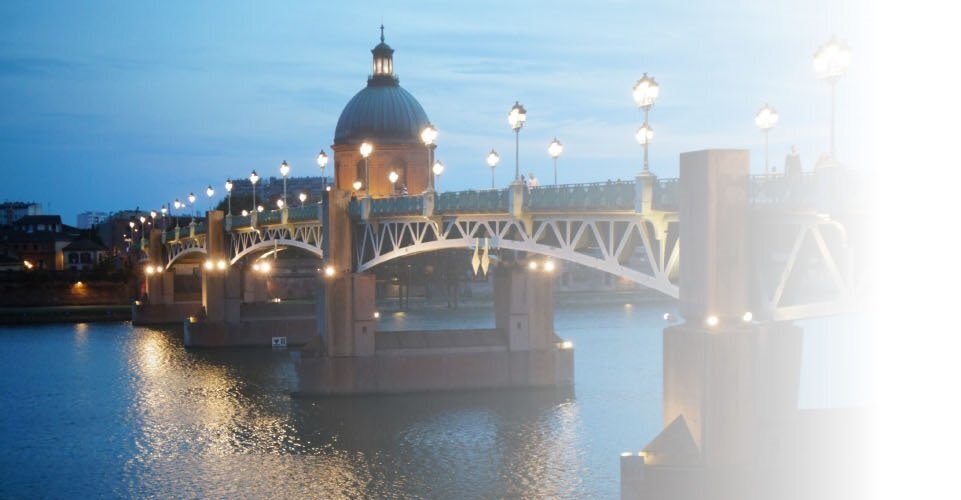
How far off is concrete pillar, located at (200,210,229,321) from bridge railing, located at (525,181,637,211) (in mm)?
39302

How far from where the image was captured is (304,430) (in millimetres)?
38125

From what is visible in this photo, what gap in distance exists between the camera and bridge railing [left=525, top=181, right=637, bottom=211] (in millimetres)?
26953

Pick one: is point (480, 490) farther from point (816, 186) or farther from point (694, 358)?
point (816, 186)

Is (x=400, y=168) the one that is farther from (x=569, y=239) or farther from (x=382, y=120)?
(x=569, y=239)

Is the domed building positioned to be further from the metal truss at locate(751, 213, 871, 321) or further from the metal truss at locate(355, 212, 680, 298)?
the metal truss at locate(751, 213, 871, 321)

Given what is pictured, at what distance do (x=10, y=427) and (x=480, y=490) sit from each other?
21171 mm

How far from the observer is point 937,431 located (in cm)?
2445

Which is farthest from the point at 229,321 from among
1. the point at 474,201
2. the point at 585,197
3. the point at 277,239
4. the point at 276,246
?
the point at 585,197

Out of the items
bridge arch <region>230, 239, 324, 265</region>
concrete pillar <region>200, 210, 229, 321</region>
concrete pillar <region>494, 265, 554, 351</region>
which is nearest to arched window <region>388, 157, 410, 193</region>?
bridge arch <region>230, 239, 324, 265</region>

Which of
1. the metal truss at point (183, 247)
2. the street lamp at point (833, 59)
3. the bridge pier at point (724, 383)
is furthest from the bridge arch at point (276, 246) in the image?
the street lamp at point (833, 59)

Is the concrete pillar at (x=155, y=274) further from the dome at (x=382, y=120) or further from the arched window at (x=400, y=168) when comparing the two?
the arched window at (x=400, y=168)

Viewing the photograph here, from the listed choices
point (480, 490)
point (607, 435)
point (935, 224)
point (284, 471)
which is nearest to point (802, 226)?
point (935, 224)

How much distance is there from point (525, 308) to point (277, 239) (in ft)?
66.6

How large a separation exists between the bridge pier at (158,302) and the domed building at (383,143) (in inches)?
880
